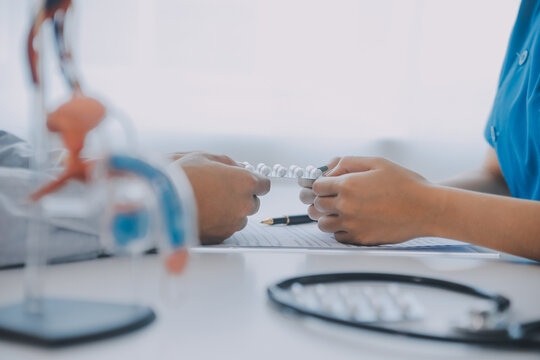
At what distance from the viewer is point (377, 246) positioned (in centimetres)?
60

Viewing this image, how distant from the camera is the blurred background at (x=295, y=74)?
1.40 m

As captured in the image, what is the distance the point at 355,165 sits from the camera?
0.65 meters

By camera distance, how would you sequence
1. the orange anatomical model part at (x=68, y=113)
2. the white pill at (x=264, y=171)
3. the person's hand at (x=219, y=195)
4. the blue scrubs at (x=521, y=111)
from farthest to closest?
the blue scrubs at (x=521, y=111), the white pill at (x=264, y=171), the person's hand at (x=219, y=195), the orange anatomical model part at (x=68, y=113)

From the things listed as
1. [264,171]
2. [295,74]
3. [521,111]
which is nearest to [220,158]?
[264,171]

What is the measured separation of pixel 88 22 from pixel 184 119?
0.36 m

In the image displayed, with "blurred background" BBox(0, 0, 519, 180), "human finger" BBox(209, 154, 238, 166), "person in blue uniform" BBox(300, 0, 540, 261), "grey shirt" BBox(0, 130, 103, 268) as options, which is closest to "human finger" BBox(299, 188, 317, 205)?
"person in blue uniform" BBox(300, 0, 540, 261)

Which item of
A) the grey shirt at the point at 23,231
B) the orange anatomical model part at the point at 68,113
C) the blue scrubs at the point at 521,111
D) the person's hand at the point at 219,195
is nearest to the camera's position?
the orange anatomical model part at the point at 68,113

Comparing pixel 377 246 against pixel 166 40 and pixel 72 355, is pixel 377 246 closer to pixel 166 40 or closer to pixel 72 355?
pixel 72 355

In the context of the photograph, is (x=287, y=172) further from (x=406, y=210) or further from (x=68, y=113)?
(x=68, y=113)

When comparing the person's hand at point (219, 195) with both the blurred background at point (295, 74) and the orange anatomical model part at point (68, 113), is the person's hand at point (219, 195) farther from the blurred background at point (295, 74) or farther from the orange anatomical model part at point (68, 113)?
the blurred background at point (295, 74)

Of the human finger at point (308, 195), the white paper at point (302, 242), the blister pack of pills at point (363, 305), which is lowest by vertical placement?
the white paper at point (302, 242)

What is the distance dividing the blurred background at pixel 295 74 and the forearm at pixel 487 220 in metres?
1.01

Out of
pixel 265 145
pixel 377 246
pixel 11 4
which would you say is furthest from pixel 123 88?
pixel 377 246

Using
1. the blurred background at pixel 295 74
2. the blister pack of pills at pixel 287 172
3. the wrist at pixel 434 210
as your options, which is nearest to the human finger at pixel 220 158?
the blister pack of pills at pixel 287 172
